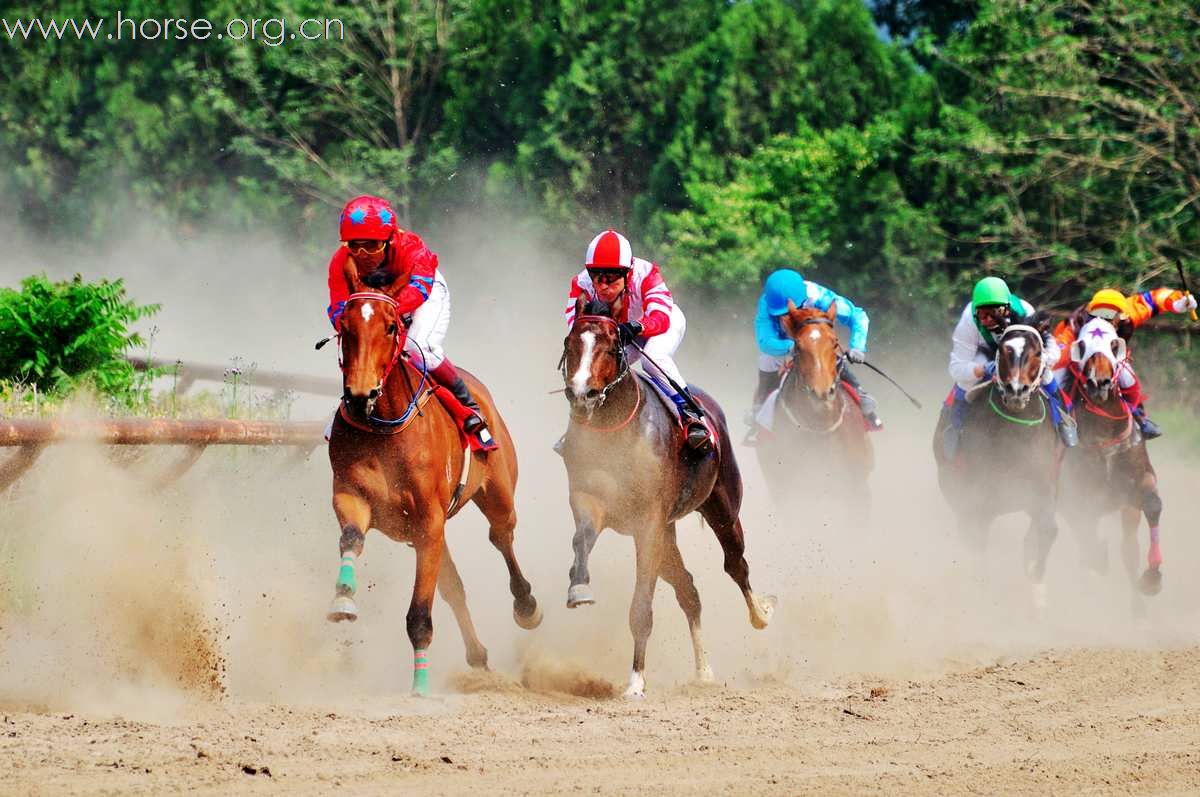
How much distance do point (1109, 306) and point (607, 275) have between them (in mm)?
6455

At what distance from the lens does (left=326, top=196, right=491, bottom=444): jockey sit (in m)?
9.15

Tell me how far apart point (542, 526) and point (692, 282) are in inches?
618

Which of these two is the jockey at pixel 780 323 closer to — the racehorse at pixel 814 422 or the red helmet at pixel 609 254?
the racehorse at pixel 814 422

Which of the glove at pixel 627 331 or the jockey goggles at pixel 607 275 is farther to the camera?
the jockey goggles at pixel 607 275

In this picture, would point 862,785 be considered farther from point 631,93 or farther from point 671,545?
point 631,93

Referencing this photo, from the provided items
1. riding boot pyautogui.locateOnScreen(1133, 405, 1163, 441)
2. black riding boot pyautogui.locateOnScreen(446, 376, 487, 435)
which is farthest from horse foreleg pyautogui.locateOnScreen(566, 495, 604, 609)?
riding boot pyautogui.locateOnScreen(1133, 405, 1163, 441)

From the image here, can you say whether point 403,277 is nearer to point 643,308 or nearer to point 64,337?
point 643,308

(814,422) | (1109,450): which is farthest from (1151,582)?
(814,422)

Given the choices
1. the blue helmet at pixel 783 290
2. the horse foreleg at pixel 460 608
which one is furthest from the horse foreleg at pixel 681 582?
the blue helmet at pixel 783 290

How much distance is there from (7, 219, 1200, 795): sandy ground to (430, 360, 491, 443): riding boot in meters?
1.57

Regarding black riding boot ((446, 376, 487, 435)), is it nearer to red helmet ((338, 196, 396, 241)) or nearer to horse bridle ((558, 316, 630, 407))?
horse bridle ((558, 316, 630, 407))

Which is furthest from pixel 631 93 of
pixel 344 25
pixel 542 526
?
pixel 542 526

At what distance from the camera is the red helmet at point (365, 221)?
909 centimetres

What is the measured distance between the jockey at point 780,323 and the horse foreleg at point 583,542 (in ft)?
12.9
